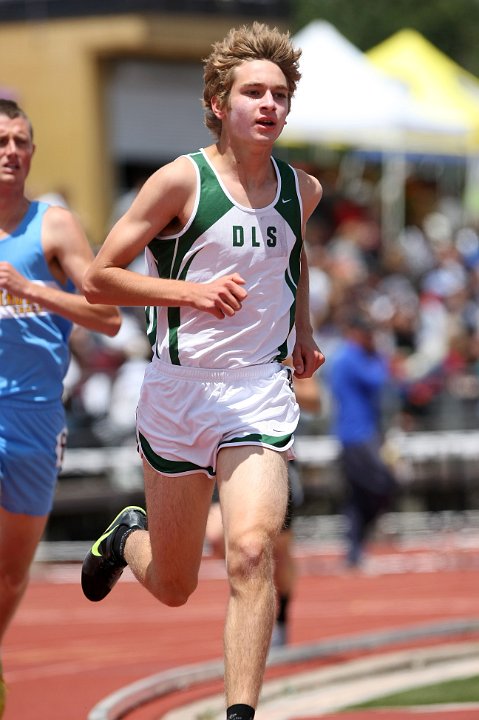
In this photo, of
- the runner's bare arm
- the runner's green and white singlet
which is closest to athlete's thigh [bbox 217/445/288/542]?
the runner's green and white singlet

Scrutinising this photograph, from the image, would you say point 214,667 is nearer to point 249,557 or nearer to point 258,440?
point 258,440

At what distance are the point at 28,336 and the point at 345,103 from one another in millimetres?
16143

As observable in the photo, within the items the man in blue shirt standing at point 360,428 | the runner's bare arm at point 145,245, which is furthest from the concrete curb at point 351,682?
the man in blue shirt standing at point 360,428

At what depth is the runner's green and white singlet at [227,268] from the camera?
6.26m

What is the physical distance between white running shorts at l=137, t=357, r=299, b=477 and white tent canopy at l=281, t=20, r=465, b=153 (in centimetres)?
1651

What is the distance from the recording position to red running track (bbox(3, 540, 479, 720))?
952cm

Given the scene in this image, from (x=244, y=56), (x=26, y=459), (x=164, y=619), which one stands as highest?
(x=244, y=56)

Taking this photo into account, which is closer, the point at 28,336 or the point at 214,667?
the point at 28,336

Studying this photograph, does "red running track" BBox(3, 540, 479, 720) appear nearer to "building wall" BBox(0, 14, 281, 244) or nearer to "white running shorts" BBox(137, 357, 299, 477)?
"white running shorts" BBox(137, 357, 299, 477)

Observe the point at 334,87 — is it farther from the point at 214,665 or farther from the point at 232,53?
the point at 232,53

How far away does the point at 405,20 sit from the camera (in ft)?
195

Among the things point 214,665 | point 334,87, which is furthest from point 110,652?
point 334,87

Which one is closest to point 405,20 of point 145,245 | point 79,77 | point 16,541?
point 79,77

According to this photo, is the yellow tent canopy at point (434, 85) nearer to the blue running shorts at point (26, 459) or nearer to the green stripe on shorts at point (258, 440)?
the blue running shorts at point (26, 459)
